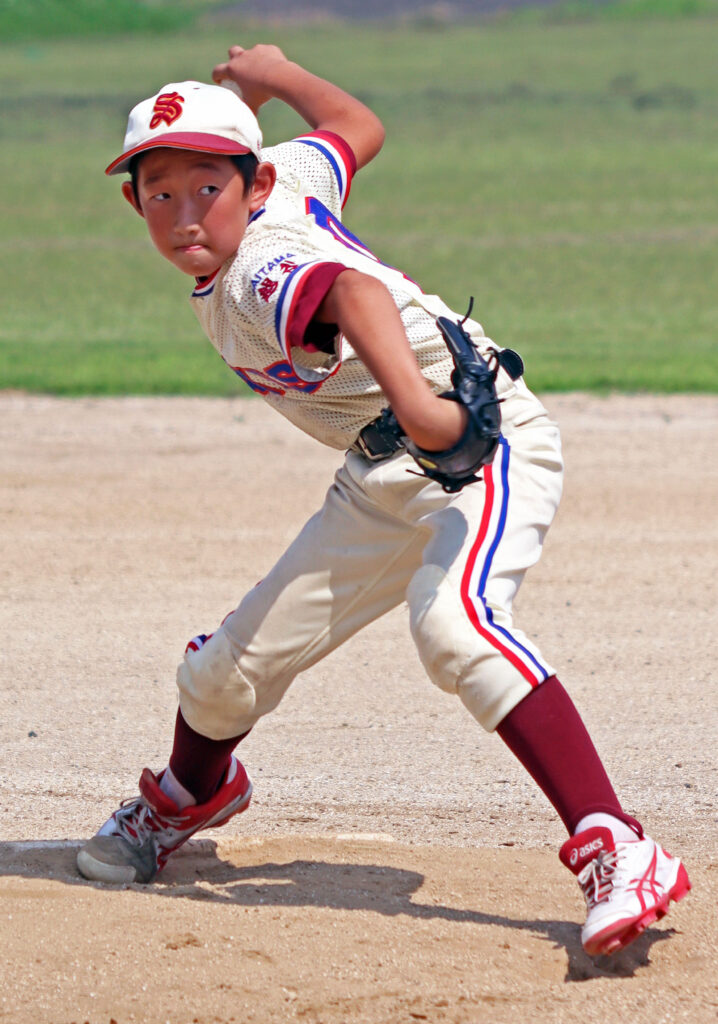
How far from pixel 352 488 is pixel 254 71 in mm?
1073

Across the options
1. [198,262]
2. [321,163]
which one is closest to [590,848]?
[198,262]

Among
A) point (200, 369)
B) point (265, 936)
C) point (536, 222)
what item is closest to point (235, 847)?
point (265, 936)

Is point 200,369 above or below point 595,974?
below

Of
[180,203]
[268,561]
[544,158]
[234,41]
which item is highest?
[180,203]

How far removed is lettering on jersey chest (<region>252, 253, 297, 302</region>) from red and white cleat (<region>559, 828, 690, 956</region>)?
1106mm

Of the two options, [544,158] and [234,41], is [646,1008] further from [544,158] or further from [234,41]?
[234,41]

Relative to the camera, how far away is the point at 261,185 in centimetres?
287

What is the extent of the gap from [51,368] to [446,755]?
6.15 metres

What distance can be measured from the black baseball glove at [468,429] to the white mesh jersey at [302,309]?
A: 238mm

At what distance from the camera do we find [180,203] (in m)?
2.74

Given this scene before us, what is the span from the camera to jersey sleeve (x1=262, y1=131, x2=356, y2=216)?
3131mm

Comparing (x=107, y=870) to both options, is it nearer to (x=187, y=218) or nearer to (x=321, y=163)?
(x=187, y=218)

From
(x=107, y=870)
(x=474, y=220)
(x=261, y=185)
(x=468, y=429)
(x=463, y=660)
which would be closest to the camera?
(x=468, y=429)

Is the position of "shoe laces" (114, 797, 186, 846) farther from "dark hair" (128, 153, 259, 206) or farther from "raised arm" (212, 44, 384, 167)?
"raised arm" (212, 44, 384, 167)
